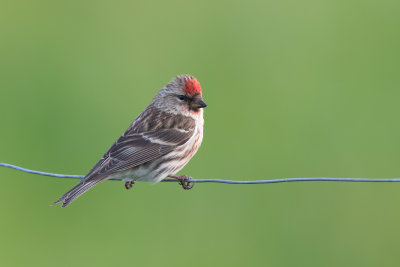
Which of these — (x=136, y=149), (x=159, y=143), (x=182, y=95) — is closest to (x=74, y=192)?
(x=136, y=149)

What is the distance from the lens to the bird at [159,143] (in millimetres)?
7199

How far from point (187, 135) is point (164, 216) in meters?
1.44

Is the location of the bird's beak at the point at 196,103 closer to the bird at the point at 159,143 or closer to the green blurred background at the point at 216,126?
the bird at the point at 159,143

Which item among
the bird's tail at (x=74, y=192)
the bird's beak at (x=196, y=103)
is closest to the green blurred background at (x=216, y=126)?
the bird's beak at (x=196, y=103)

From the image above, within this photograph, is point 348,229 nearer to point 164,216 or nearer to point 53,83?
point 164,216

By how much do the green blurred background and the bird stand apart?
136 cm

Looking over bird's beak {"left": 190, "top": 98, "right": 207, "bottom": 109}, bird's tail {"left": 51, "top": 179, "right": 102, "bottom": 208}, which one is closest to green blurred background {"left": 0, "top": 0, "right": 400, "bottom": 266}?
bird's beak {"left": 190, "top": 98, "right": 207, "bottom": 109}

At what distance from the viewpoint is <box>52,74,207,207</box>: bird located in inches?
283

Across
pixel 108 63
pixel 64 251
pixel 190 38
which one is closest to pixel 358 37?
pixel 190 38

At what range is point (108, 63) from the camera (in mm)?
11758

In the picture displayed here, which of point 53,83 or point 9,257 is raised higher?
point 53,83

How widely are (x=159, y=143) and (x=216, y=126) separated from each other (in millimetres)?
3046

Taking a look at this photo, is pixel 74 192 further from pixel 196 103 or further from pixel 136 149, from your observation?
pixel 196 103

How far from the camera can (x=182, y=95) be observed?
8.08 meters
